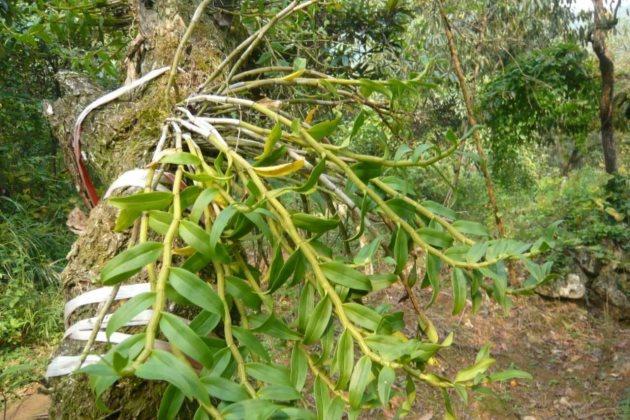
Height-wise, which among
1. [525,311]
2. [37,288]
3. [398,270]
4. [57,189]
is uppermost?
[398,270]

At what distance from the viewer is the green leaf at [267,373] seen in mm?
293

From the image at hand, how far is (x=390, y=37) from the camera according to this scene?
1.75m

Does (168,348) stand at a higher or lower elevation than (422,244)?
lower

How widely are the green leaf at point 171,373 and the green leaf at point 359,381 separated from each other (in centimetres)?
9

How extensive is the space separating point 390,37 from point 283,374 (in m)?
→ 1.65

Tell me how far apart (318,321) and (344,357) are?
0.09 feet

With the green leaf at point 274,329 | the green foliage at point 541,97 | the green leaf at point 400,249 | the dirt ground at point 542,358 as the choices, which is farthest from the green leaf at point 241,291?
the green foliage at point 541,97

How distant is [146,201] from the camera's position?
13.0 inches

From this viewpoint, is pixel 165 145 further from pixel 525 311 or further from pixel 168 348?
pixel 525 311

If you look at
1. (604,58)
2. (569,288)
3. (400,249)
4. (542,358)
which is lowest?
(542,358)

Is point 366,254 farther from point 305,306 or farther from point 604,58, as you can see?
point 604,58

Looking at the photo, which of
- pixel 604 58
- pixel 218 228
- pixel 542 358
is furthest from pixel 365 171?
pixel 604 58

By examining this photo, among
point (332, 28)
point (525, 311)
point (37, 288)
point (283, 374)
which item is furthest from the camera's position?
point (525, 311)

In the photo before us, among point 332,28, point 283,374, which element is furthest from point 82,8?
point 332,28
